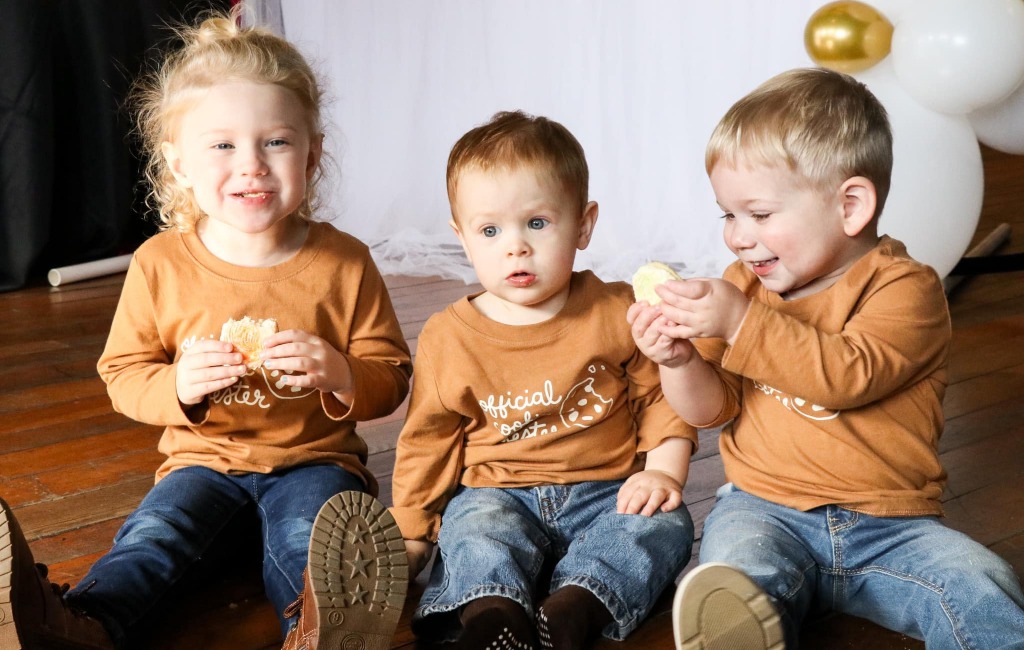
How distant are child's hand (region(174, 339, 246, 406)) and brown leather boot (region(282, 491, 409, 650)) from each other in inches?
10.7

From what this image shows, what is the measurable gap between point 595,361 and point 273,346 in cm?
40

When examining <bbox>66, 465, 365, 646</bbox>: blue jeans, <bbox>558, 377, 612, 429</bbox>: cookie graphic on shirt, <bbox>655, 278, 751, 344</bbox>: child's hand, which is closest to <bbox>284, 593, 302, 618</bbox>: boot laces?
<bbox>66, 465, 365, 646</bbox>: blue jeans

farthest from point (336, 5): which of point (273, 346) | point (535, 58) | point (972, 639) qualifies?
point (972, 639)

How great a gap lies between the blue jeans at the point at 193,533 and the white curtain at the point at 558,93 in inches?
55.8

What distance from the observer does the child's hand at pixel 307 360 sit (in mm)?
1309

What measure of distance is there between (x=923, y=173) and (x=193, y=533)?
1.62 metres

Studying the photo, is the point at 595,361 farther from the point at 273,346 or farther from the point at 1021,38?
the point at 1021,38

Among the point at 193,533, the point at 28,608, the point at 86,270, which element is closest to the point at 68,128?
the point at 86,270

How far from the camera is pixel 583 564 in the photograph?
1238 mm

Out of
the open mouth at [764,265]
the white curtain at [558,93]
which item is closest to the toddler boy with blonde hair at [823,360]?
the open mouth at [764,265]

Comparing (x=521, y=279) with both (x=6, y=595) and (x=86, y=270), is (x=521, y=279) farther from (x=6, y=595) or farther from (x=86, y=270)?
(x=86, y=270)

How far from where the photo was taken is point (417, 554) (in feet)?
4.48

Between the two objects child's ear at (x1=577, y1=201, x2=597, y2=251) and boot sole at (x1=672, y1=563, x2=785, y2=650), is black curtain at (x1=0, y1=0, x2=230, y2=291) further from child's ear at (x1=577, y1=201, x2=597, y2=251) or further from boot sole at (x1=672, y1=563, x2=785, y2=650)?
boot sole at (x1=672, y1=563, x2=785, y2=650)

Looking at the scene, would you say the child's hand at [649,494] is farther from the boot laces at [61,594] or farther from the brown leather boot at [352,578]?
the boot laces at [61,594]
